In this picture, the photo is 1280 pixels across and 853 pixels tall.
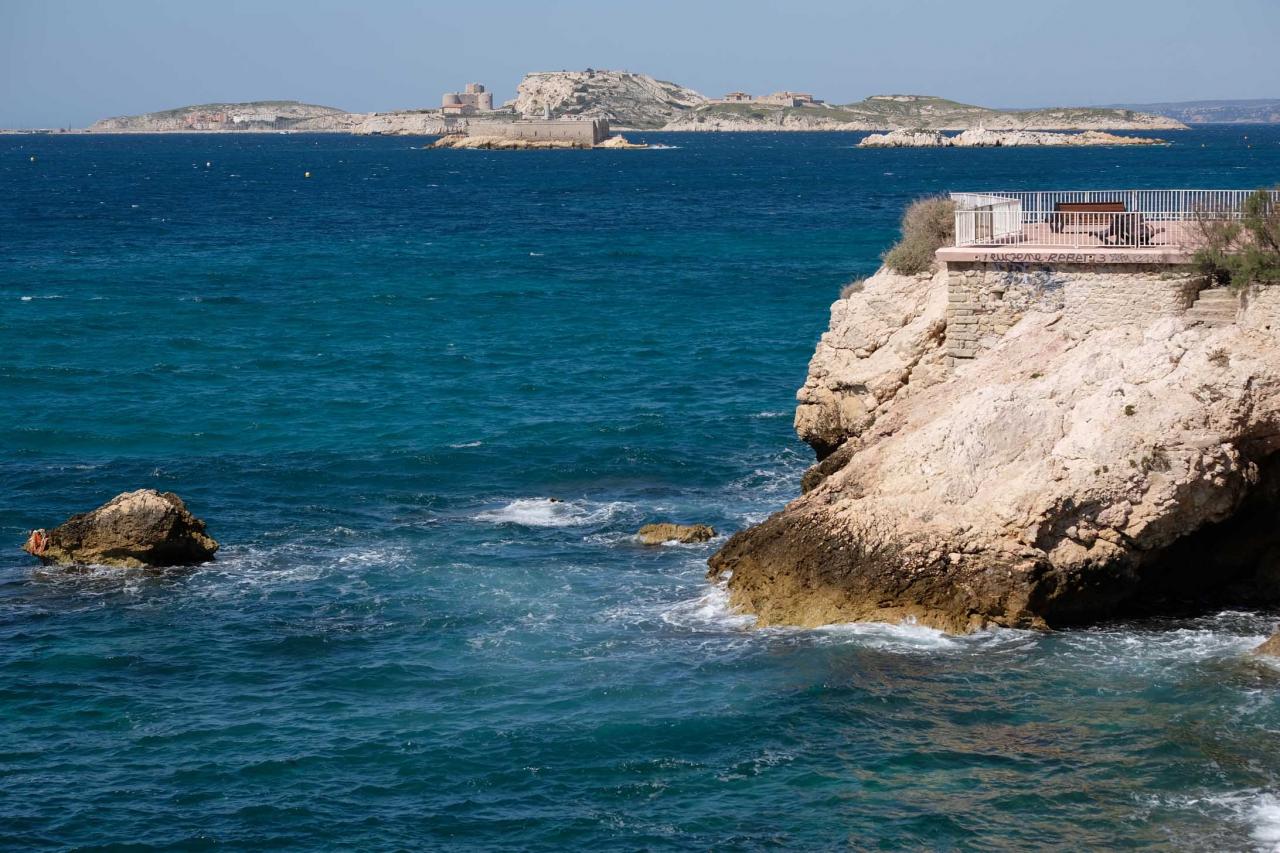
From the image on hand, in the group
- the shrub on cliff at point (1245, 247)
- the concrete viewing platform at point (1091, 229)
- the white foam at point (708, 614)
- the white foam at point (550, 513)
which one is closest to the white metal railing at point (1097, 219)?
the concrete viewing platform at point (1091, 229)

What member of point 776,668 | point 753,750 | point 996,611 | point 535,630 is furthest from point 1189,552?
point 535,630

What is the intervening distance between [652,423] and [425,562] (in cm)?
1080

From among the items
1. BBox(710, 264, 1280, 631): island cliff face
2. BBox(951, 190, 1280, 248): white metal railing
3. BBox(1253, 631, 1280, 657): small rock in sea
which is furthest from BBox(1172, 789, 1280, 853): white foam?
BBox(951, 190, 1280, 248): white metal railing

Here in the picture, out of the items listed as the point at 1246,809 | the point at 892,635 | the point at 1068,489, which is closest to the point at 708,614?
the point at 892,635

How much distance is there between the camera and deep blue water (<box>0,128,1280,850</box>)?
54.0 ft

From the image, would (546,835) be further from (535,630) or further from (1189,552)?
(1189,552)

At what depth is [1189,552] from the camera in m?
21.4

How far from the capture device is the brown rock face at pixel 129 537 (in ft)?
80.6

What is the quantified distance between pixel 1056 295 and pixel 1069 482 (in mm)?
4477

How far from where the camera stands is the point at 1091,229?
24.6 meters

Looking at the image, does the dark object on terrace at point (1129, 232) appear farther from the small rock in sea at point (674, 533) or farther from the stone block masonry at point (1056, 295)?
the small rock in sea at point (674, 533)

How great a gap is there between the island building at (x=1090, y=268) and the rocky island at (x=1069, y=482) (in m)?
0.04

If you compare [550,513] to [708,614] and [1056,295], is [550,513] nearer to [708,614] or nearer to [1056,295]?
[708,614]

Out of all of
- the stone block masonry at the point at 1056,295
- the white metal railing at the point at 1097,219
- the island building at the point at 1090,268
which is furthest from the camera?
the white metal railing at the point at 1097,219
